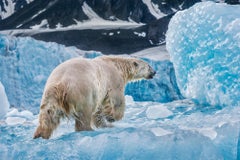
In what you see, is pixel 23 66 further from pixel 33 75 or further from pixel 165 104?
pixel 165 104

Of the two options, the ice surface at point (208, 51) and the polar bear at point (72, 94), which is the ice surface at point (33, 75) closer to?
the ice surface at point (208, 51)

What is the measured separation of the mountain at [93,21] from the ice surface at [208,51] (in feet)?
47.3

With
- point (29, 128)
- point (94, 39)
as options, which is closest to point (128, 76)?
point (29, 128)

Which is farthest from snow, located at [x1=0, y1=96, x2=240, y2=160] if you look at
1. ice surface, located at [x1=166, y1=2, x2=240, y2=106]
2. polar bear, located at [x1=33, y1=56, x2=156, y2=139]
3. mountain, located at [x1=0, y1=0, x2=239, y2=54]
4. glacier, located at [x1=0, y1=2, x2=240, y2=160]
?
mountain, located at [x1=0, y1=0, x2=239, y2=54]

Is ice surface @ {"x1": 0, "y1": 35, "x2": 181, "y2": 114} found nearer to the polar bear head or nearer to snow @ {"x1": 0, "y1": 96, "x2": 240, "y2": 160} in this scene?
the polar bear head

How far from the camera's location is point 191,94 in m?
6.73

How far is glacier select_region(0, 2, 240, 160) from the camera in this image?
9.65ft

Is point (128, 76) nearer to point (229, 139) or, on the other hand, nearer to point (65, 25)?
point (229, 139)

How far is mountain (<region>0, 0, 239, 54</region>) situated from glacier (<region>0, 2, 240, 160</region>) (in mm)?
8271

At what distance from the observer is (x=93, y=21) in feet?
103

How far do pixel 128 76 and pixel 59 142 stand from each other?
97.5 inches

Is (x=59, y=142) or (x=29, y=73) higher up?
(x=59, y=142)

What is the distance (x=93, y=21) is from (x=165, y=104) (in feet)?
82.0

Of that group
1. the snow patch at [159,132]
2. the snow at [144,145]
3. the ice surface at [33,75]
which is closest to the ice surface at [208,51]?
the snow at [144,145]
